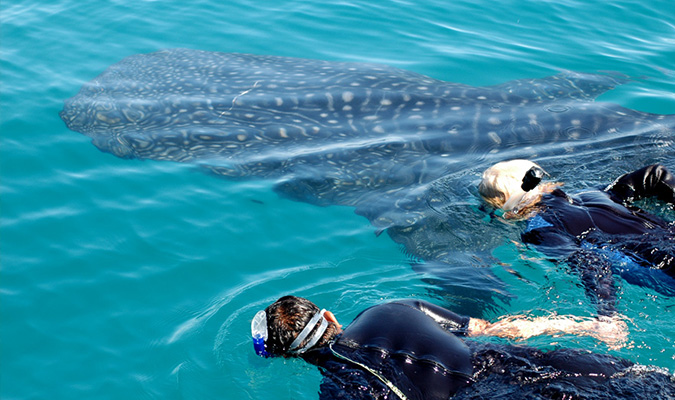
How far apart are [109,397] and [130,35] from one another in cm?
820

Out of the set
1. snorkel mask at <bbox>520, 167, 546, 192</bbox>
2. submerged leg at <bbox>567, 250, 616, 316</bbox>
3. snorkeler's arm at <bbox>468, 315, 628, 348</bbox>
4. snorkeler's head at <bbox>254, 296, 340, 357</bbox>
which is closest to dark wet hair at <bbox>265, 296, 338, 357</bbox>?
snorkeler's head at <bbox>254, 296, 340, 357</bbox>

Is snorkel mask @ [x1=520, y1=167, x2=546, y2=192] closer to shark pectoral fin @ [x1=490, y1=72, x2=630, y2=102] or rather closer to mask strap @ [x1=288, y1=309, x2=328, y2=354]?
mask strap @ [x1=288, y1=309, x2=328, y2=354]

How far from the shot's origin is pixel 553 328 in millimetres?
4594

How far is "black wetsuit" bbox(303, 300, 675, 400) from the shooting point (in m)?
3.74

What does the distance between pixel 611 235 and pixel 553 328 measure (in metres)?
1.16

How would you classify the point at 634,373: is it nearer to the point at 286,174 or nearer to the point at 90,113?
the point at 286,174

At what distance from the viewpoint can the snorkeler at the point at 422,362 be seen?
3752 millimetres

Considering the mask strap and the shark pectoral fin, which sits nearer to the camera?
the mask strap

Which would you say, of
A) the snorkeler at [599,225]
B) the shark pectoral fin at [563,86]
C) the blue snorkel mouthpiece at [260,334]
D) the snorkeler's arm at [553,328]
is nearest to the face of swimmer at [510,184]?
the snorkeler at [599,225]

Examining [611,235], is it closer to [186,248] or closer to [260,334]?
[260,334]

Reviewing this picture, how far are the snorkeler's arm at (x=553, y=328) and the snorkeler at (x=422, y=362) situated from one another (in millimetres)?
359

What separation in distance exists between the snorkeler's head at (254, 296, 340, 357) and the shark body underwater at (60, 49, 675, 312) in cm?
210

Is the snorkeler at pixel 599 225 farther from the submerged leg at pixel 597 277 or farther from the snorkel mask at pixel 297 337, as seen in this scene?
the snorkel mask at pixel 297 337

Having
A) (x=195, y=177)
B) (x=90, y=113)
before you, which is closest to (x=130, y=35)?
(x=90, y=113)
